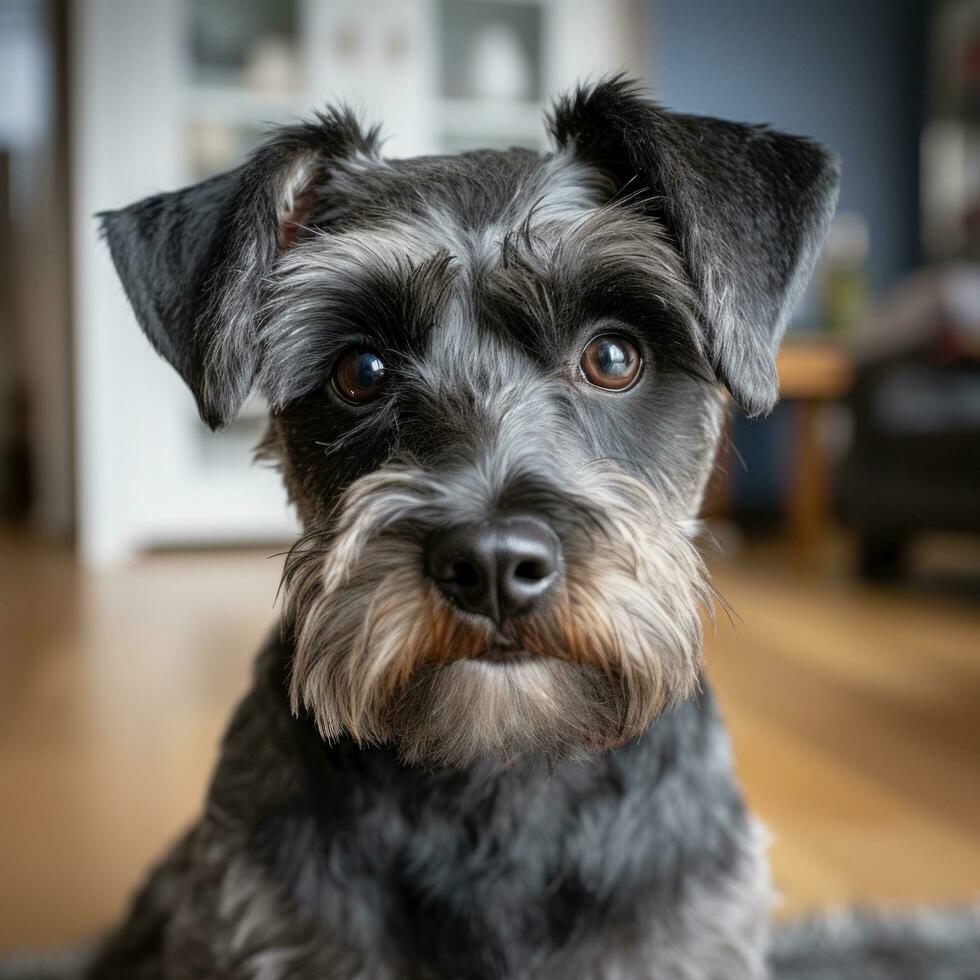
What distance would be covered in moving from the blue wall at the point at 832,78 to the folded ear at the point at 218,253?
19.1 ft

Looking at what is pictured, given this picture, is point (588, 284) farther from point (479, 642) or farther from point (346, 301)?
point (479, 642)

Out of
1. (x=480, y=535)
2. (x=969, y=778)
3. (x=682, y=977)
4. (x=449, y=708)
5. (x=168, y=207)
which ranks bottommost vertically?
(x=969, y=778)

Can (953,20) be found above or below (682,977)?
above

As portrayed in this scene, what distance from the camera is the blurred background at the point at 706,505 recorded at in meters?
2.56

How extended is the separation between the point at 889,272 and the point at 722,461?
6627 millimetres

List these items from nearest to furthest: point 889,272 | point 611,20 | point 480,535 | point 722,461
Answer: point 480,535
point 722,461
point 611,20
point 889,272

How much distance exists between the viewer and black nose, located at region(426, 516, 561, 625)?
3.30ft

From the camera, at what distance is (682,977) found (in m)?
1.29

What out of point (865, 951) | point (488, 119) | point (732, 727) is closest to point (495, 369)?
point (865, 951)

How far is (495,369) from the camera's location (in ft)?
4.27

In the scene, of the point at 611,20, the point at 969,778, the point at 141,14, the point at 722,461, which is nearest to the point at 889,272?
the point at 611,20

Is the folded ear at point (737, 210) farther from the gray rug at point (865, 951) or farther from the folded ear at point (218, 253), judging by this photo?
the gray rug at point (865, 951)

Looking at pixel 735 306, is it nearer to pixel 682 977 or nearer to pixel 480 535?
pixel 480 535

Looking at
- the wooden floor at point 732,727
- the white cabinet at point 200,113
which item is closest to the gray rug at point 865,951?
the wooden floor at point 732,727
